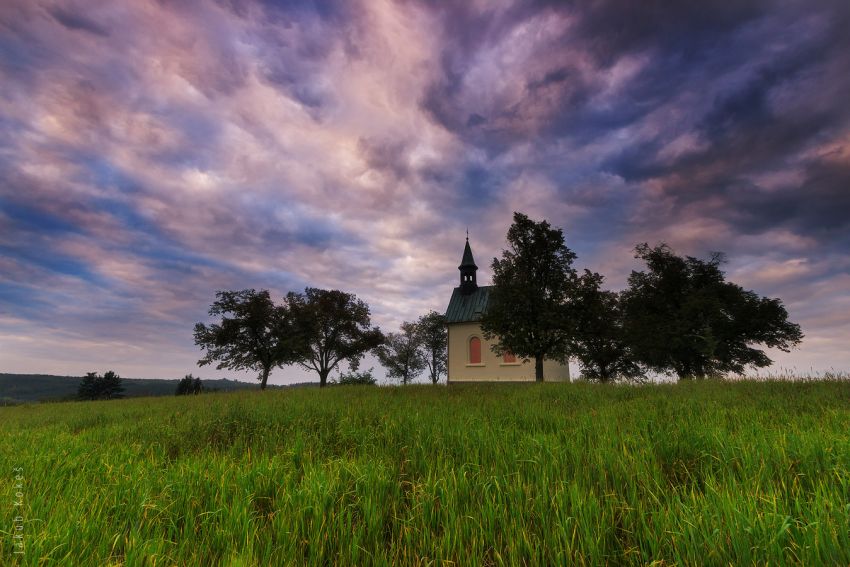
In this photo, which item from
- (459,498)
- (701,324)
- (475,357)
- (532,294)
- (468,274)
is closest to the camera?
(459,498)

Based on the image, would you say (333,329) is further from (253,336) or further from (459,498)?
(459,498)

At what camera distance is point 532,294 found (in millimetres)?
22578

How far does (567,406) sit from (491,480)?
5.21m

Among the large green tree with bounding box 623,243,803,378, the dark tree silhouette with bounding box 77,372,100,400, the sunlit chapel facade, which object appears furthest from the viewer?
the dark tree silhouette with bounding box 77,372,100,400

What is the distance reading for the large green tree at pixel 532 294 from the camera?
22.4 m

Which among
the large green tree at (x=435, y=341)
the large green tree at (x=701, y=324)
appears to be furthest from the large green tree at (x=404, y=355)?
the large green tree at (x=701, y=324)

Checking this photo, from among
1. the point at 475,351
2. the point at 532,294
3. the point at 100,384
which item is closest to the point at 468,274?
the point at 475,351

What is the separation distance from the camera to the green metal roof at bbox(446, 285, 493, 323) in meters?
40.9

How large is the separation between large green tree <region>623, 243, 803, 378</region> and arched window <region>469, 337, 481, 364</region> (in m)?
14.6

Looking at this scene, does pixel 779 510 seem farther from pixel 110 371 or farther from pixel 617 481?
pixel 110 371

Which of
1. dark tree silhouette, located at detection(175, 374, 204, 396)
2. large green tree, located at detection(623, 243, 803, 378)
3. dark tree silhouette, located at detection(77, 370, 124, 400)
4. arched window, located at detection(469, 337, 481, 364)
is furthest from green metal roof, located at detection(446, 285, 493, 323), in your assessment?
dark tree silhouette, located at detection(77, 370, 124, 400)

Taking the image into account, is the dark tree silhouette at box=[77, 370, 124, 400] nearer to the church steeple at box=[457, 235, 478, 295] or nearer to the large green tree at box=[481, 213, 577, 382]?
the church steeple at box=[457, 235, 478, 295]

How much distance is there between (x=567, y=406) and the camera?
7.90 meters

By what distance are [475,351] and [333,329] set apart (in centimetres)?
1714
